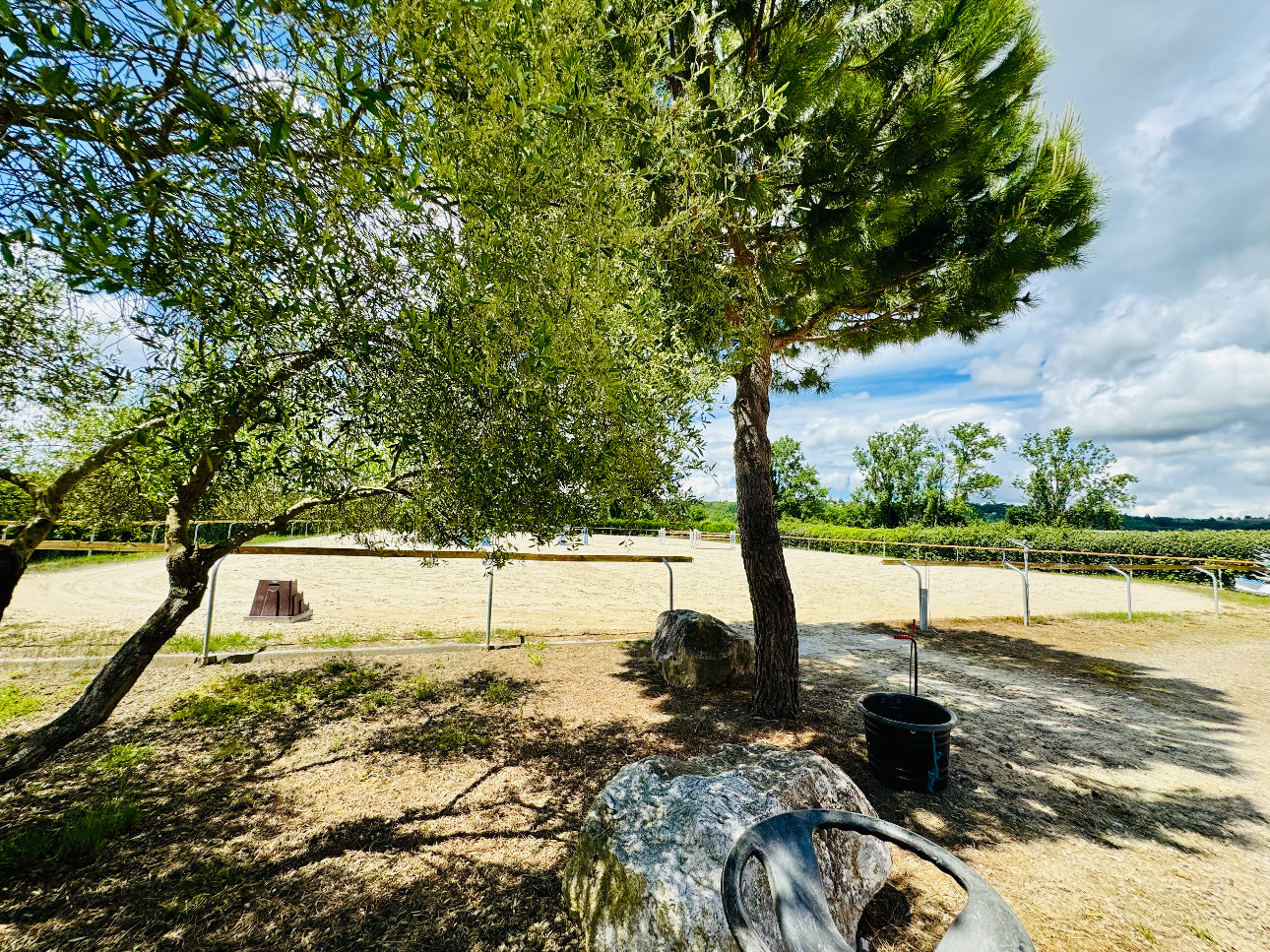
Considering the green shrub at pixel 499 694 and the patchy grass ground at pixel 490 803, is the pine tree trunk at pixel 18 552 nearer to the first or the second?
the patchy grass ground at pixel 490 803

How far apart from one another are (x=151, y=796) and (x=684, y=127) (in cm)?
610

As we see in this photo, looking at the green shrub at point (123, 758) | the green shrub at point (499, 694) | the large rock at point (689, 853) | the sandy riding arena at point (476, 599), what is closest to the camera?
the large rock at point (689, 853)

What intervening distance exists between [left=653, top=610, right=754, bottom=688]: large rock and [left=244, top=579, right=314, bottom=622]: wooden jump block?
7229mm

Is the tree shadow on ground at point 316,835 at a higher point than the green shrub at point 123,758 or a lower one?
lower

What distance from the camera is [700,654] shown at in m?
6.30

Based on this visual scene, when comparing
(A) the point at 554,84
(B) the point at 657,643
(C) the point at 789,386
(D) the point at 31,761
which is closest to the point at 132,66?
(A) the point at 554,84

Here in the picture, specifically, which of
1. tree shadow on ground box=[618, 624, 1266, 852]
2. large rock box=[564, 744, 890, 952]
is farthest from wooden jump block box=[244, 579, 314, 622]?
large rock box=[564, 744, 890, 952]

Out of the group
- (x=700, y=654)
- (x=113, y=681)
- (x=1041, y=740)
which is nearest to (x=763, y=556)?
(x=700, y=654)

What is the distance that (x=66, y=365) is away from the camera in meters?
3.10

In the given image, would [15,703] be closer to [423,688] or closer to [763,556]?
[423,688]

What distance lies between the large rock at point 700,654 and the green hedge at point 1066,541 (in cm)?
1071

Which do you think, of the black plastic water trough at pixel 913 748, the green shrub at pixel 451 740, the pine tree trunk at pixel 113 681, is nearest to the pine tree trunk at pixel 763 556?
the black plastic water trough at pixel 913 748

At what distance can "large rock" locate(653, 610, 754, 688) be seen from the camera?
6266 mm

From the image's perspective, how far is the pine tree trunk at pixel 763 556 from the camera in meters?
5.35
